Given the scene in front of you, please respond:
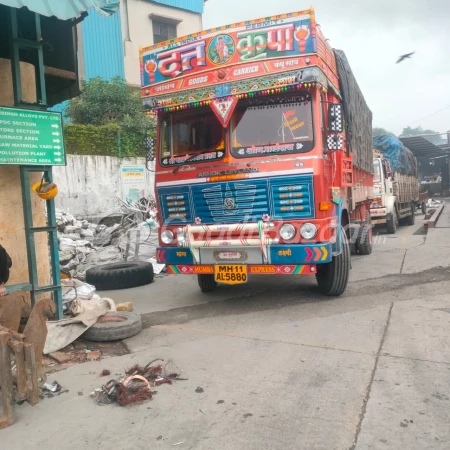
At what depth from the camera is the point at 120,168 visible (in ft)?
45.5

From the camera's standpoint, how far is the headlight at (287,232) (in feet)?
16.9

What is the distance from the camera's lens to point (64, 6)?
377 cm

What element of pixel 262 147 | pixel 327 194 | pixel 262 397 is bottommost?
pixel 262 397

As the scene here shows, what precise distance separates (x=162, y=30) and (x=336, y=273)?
714 inches

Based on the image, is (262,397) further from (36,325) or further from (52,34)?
(52,34)

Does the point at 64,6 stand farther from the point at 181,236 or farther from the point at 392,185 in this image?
the point at 392,185

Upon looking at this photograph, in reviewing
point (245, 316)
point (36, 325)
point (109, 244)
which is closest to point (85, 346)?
point (36, 325)

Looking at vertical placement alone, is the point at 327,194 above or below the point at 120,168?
below

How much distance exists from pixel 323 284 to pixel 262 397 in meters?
3.11

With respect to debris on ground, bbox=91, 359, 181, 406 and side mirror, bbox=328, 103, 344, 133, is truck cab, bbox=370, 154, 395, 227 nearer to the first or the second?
side mirror, bbox=328, 103, 344, 133

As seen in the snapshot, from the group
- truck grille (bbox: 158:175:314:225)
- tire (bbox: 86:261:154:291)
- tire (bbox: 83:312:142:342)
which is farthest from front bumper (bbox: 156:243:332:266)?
tire (bbox: 86:261:154:291)

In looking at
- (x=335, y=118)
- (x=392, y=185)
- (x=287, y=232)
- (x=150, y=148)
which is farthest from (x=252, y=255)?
(x=392, y=185)

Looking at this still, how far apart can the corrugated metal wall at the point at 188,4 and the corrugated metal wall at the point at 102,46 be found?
2.54 metres

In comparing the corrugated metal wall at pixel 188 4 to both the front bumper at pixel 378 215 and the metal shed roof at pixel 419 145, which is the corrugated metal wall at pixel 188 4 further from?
the front bumper at pixel 378 215
